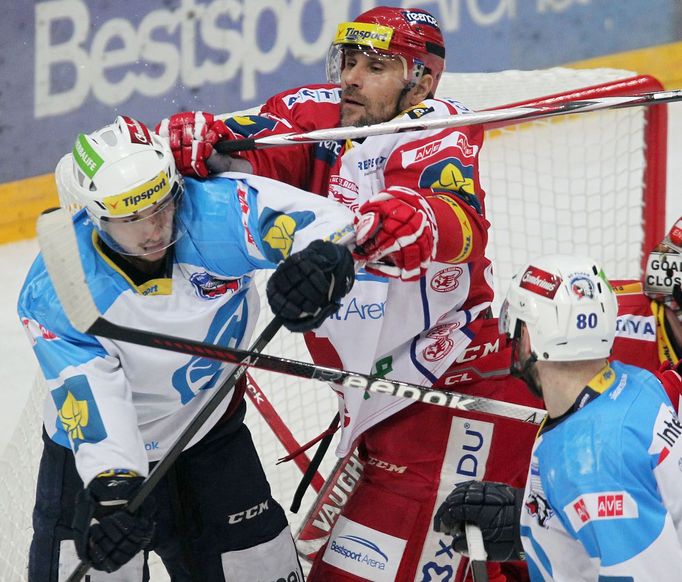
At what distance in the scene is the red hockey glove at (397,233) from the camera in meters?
2.46

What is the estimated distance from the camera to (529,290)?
226cm

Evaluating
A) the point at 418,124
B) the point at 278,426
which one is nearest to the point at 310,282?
Result: the point at 418,124

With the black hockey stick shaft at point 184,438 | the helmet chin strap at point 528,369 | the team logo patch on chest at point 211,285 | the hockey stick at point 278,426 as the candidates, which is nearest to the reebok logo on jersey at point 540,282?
the helmet chin strap at point 528,369

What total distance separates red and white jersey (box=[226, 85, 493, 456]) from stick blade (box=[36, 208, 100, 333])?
62 cm

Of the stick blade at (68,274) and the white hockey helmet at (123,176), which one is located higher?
the white hockey helmet at (123,176)

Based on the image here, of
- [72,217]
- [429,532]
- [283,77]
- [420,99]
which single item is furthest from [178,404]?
[283,77]

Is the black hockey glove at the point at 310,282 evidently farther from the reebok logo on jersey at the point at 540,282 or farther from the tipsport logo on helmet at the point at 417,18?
the tipsport logo on helmet at the point at 417,18

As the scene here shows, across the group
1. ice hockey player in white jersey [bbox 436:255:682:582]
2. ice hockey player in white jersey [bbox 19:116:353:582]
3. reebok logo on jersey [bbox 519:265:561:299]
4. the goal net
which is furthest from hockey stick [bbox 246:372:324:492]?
reebok logo on jersey [bbox 519:265:561:299]

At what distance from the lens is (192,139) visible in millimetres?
2705

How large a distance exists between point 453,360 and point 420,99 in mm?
610

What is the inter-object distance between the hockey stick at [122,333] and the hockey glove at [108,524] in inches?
11.1

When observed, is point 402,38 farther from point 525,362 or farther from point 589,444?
point 589,444

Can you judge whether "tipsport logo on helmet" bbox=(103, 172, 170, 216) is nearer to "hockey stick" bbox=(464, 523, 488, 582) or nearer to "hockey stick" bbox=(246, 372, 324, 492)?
"hockey stick" bbox=(464, 523, 488, 582)

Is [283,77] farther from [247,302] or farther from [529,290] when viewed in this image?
[529,290]
